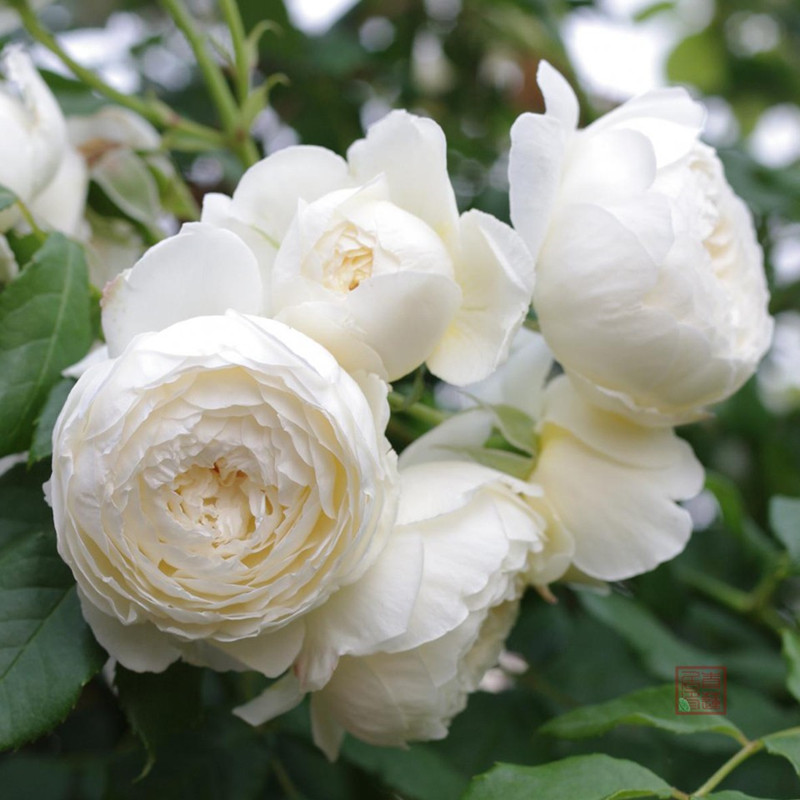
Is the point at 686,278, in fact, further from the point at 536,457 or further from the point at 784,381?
the point at 784,381

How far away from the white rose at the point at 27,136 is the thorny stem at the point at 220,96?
0.12 m

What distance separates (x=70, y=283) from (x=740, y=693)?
1.77ft

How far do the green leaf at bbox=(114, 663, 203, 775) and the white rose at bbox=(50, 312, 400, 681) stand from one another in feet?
0.24

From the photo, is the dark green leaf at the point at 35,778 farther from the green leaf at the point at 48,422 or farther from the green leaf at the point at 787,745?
the green leaf at the point at 787,745

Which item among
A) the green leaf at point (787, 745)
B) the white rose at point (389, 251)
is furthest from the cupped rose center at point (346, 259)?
the green leaf at point (787, 745)

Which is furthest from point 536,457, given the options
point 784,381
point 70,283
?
point 784,381

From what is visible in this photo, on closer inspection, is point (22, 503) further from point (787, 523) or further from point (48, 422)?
point (787, 523)

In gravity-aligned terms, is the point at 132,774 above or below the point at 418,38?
below

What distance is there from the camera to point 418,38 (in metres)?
1.24

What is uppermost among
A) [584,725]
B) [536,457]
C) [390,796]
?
[536,457]

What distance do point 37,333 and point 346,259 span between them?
181 millimetres

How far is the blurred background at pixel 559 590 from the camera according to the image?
70cm

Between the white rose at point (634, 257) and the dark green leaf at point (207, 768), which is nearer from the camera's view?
the white rose at point (634, 257)

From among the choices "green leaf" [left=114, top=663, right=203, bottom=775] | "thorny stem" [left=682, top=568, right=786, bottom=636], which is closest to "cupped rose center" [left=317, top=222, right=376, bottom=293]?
"green leaf" [left=114, top=663, right=203, bottom=775]
